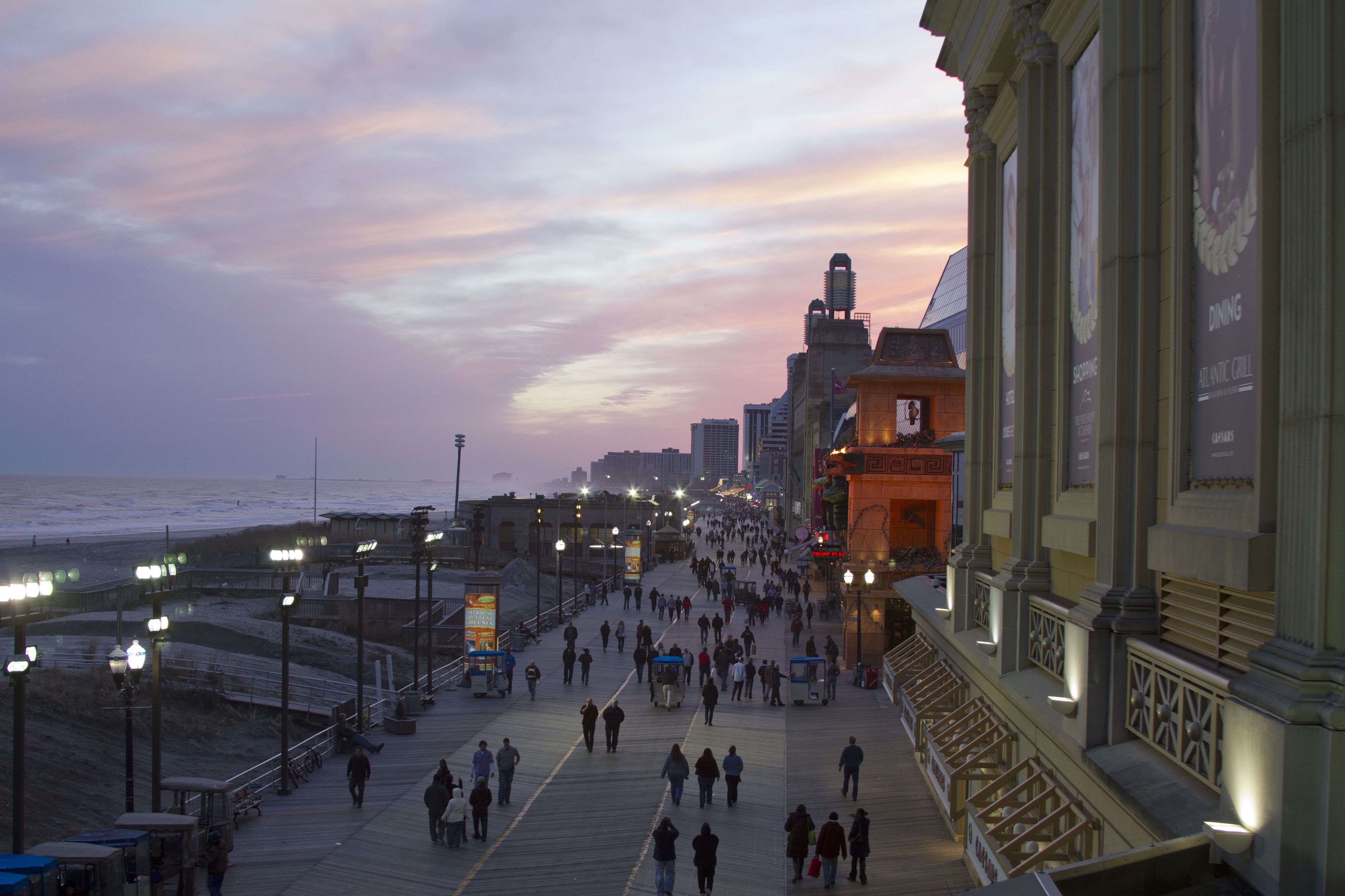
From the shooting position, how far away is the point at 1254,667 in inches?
230

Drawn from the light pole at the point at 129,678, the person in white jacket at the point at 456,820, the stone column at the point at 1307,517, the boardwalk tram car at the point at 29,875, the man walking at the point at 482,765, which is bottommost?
the person in white jacket at the point at 456,820

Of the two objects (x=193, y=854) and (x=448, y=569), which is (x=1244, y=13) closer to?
(x=193, y=854)

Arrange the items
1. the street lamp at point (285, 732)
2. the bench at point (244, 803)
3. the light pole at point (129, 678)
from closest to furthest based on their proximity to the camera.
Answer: the light pole at point (129, 678), the bench at point (244, 803), the street lamp at point (285, 732)

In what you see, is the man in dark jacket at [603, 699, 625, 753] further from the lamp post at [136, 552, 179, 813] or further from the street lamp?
the lamp post at [136, 552, 179, 813]

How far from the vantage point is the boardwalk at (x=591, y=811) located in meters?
13.4

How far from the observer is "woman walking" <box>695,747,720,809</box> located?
16.4m

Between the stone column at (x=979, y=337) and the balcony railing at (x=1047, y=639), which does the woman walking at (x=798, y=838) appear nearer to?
the balcony railing at (x=1047, y=639)

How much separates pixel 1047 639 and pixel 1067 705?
2132 mm

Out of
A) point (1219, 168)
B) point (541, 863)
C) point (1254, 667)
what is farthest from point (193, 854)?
point (1219, 168)

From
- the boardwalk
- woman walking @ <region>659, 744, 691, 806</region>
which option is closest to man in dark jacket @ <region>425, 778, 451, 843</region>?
the boardwalk

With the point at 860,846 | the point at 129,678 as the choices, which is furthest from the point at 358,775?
the point at 860,846

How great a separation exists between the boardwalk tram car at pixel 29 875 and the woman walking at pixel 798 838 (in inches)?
365

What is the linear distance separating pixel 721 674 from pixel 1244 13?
22600mm

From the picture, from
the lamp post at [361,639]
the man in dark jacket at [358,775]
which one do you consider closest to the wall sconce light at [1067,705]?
the man in dark jacket at [358,775]
